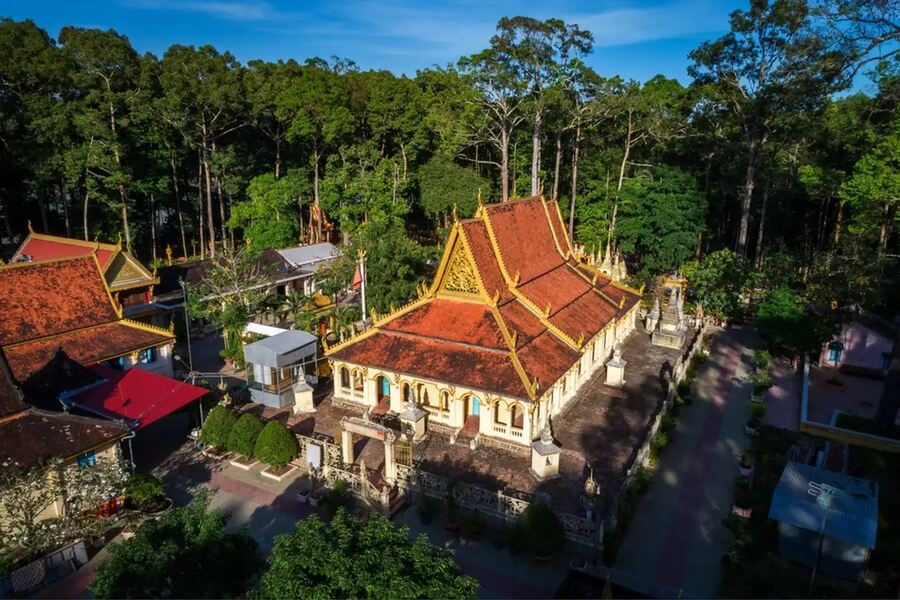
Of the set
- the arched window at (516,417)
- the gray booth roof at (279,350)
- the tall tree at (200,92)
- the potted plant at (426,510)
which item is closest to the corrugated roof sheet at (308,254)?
the tall tree at (200,92)

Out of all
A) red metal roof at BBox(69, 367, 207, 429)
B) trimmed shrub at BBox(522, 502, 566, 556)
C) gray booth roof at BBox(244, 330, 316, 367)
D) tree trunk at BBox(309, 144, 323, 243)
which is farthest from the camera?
tree trunk at BBox(309, 144, 323, 243)

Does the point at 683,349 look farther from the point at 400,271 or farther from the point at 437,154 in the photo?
the point at 437,154

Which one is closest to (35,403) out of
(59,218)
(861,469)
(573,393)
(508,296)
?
(508,296)

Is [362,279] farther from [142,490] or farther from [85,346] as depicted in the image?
[142,490]

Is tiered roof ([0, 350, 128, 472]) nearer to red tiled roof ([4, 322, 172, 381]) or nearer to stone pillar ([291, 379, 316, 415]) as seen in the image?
red tiled roof ([4, 322, 172, 381])

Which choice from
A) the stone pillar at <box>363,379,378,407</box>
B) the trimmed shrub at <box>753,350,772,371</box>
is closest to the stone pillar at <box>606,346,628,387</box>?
the trimmed shrub at <box>753,350,772,371</box>

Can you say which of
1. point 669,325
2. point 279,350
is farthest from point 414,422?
point 669,325

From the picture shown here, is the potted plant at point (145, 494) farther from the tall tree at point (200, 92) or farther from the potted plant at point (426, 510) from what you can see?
the tall tree at point (200, 92)
